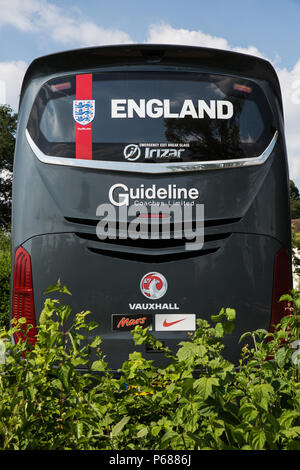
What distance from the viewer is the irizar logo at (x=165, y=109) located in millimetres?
3906

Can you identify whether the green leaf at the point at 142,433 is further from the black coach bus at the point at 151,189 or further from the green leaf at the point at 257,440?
the black coach bus at the point at 151,189

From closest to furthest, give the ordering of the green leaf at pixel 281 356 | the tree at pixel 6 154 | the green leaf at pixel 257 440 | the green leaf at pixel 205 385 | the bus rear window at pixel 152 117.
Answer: the green leaf at pixel 257 440 < the green leaf at pixel 205 385 < the green leaf at pixel 281 356 < the bus rear window at pixel 152 117 < the tree at pixel 6 154

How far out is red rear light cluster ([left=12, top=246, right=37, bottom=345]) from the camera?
3.87 m

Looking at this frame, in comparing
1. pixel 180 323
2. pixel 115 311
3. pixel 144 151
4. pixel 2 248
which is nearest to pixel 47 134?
pixel 144 151

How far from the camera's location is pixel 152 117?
391 cm

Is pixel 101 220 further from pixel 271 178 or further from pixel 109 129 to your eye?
pixel 271 178

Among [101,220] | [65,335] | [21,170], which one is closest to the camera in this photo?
[65,335]

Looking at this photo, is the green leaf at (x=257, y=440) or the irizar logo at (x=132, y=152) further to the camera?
the irizar logo at (x=132, y=152)

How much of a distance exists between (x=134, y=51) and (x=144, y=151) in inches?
33.3

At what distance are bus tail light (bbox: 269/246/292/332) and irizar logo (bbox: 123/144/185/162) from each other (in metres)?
1.09

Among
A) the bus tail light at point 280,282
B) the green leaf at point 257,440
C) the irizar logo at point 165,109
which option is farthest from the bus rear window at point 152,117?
the green leaf at point 257,440

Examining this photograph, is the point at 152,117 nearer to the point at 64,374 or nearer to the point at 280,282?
the point at 280,282

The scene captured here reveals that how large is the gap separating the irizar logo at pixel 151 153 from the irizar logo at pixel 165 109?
253 mm

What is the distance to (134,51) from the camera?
13.3 ft
